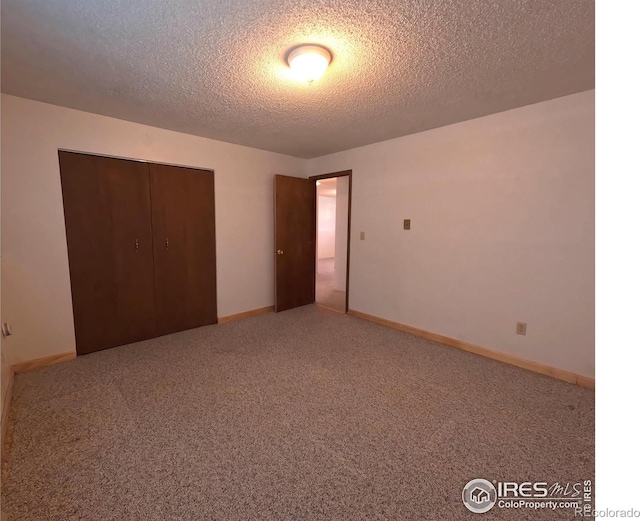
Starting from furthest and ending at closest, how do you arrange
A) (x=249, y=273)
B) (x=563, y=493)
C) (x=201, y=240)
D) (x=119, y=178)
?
1. (x=249, y=273)
2. (x=201, y=240)
3. (x=119, y=178)
4. (x=563, y=493)

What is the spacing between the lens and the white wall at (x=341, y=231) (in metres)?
5.69

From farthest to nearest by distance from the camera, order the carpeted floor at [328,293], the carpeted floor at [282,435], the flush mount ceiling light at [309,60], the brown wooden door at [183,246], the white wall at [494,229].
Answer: the carpeted floor at [328,293]
the brown wooden door at [183,246]
the white wall at [494,229]
the flush mount ceiling light at [309,60]
the carpeted floor at [282,435]

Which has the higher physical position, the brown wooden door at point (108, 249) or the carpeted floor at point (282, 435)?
the brown wooden door at point (108, 249)

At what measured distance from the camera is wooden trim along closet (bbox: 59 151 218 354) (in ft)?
9.52

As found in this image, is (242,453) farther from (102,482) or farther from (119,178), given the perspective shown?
(119,178)

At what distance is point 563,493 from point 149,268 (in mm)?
3786

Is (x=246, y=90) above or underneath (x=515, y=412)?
above

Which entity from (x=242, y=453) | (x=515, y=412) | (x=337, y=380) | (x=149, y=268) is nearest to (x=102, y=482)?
(x=242, y=453)

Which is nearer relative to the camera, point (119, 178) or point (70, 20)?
point (70, 20)

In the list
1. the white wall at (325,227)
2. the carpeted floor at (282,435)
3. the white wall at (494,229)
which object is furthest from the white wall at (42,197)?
the white wall at (325,227)

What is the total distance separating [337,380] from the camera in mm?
2512

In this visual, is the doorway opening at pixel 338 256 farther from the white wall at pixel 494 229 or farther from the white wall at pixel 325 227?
the white wall at pixel 325 227

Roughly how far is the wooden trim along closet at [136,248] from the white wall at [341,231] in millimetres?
2634

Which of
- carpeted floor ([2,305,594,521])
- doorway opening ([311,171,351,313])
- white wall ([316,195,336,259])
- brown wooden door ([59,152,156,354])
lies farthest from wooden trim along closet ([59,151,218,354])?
white wall ([316,195,336,259])
